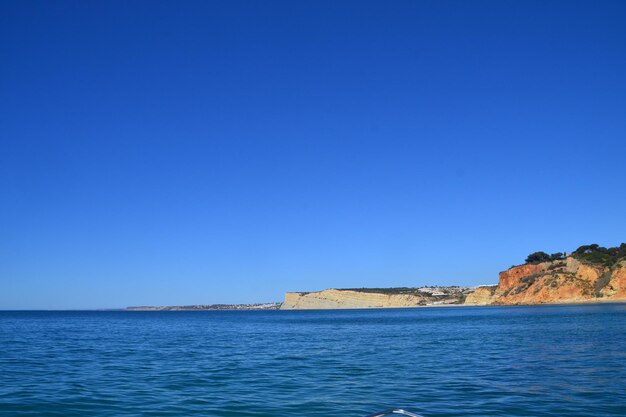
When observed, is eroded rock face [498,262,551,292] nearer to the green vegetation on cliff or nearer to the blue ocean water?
the green vegetation on cliff

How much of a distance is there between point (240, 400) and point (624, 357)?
20100 mm

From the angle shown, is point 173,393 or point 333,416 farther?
point 173,393

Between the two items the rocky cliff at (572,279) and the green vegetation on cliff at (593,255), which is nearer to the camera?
the rocky cliff at (572,279)

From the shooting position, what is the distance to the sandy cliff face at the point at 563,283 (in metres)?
136

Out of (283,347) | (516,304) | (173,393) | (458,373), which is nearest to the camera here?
(173,393)

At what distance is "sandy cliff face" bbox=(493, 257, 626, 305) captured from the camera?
13562cm

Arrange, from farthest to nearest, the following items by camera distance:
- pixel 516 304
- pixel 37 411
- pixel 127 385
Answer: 1. pixel 516 304
2. pixel 127 385
3. pixel 37 411

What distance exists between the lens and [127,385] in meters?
21.3

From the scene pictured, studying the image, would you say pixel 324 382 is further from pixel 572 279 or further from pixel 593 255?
pixel 593 255

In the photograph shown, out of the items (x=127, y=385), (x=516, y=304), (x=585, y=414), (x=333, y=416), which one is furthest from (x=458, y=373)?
(x=516, y=304)

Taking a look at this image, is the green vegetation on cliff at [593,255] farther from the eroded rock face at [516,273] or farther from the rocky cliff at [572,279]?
the eroded rock face at [516,273]

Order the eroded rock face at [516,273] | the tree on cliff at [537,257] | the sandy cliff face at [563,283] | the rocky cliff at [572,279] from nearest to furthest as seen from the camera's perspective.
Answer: the sandy cliff face at [563,283] → the rocky cliff at [572,279] → the eroded rock face at [516,273] → the tree on cliff at [537,257]

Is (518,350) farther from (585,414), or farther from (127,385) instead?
(127,385)

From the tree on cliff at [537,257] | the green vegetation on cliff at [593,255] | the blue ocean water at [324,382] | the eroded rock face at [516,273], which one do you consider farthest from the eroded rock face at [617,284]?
the blue ocean water at [324,382]
